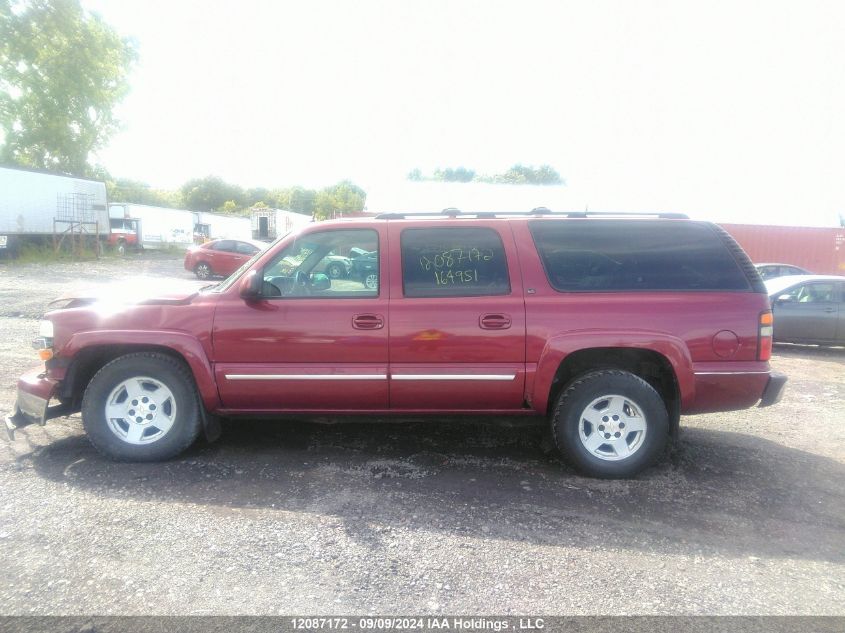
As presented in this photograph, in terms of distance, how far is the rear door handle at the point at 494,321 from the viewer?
4117 mm

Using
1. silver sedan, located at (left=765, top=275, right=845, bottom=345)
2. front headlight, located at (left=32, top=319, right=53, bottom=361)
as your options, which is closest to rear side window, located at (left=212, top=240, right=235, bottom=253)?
silver sedan, located at (left=765, top=275, right=845, bottom=345)

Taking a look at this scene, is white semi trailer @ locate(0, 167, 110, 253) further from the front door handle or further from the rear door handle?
the rear door handle

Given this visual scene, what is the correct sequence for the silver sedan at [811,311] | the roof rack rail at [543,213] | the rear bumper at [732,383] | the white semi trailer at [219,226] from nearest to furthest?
1. the rear bumper at [732,383]
2. the roof rack rail at [543,213]
3. the silver sedan at [811,311]
4. the white semi trailer at [219,226]

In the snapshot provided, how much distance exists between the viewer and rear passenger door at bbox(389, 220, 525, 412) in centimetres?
413

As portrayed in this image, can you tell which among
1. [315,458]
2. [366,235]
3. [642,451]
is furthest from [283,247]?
[642,451]

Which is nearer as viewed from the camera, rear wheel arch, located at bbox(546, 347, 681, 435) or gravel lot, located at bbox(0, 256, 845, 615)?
gravel lot, located at bbox(0, 256, 845, 615)

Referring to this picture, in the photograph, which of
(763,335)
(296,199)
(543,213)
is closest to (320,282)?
(543,213)

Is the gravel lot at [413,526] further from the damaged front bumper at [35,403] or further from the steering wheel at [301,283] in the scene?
the steering wheel at [301,283]

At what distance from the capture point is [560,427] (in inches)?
165

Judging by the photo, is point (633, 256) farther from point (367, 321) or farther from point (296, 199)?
point (296, 199)

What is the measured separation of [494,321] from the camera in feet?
13.5

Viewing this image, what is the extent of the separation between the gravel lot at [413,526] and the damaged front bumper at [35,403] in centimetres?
24

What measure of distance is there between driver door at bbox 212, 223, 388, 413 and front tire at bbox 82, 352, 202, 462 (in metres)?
0.30

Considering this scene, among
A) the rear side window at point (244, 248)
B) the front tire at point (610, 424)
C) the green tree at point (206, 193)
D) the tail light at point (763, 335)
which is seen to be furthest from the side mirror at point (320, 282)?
the green tree at point (206, 193)
